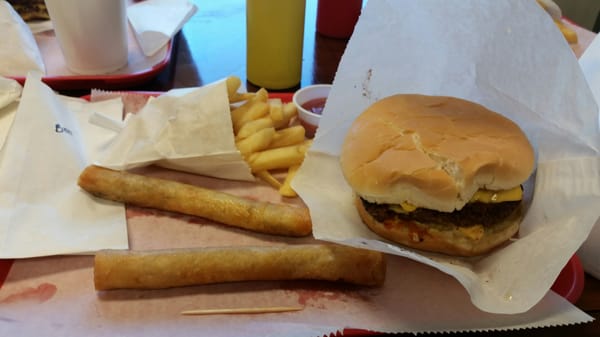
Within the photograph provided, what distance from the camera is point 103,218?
1305mm

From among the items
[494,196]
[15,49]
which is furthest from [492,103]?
[15,49]

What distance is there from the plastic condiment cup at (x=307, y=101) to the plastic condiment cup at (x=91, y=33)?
0.76m

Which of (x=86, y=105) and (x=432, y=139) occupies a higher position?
(x=432, y=139)

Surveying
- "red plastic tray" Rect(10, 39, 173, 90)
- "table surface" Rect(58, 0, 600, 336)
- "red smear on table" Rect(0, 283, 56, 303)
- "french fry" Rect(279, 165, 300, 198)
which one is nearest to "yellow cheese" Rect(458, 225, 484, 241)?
"french fry" Rect(279, 165, 300, 198)

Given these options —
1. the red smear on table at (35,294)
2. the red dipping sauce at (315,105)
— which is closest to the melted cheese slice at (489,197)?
the red dipping sauce at (315,105)

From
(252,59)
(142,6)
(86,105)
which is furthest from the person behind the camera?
(142,6)

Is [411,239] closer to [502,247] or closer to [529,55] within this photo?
[502,247]

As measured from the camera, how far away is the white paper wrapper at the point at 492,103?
1065 mm

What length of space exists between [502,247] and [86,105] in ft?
4.60

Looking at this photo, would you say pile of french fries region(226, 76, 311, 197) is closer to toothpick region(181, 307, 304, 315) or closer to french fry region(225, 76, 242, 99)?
french fry region(225, 76, 242, 99)

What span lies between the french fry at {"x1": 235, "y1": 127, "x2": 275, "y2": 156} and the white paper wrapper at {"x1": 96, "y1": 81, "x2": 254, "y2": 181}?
0.02 m

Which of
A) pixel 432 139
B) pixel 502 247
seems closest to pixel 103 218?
pixel 432 139

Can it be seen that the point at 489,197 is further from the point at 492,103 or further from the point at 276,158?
the point at 276,158

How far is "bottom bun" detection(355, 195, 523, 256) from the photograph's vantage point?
1.14 meters
